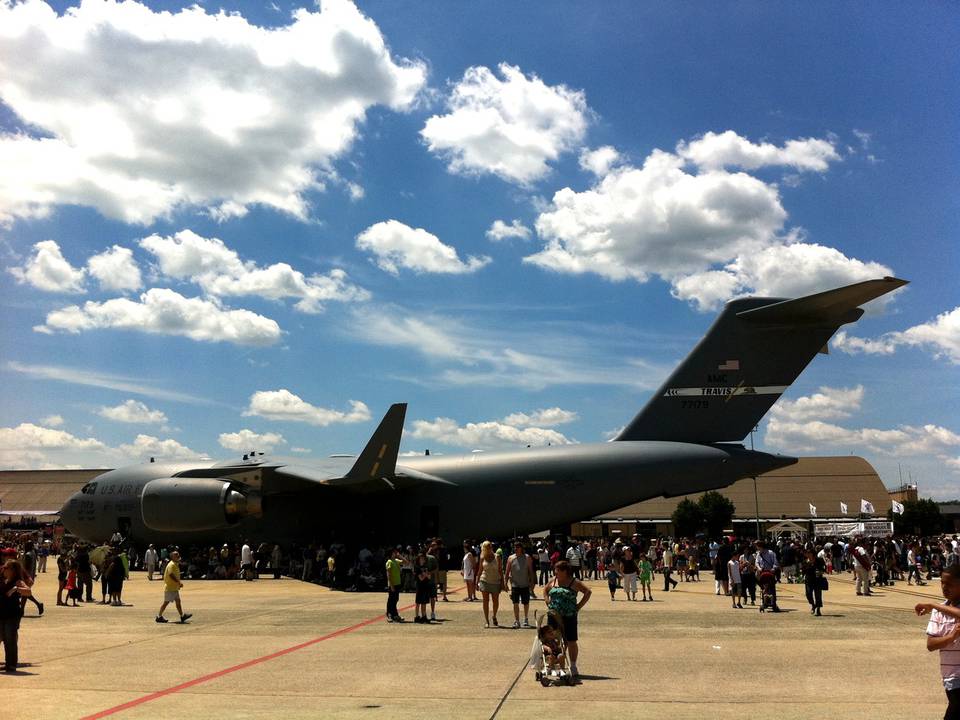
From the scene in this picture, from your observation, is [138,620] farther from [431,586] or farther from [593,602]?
[593,602]

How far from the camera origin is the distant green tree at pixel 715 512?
201ft

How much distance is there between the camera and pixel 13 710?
696cm

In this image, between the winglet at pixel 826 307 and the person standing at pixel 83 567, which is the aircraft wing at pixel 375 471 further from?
the winglet at pixel 826 307

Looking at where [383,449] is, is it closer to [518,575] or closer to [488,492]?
[488,492]

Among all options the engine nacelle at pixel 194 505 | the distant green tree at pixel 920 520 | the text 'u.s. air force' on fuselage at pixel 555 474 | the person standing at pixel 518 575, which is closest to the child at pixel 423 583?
the person standing at pixel 518 575

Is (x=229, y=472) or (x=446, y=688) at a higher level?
(x=229, y=472)

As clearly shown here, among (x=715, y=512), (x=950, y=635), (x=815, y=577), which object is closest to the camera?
(x=950, y=635)

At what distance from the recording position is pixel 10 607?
29.5ft

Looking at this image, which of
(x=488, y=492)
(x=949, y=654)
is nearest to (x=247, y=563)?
(x=488, y=492)

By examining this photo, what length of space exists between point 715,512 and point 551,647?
56.7 metres

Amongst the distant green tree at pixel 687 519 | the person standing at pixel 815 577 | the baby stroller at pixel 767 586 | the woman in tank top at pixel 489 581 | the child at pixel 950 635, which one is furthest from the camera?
the distant green tree at pixel 687 519

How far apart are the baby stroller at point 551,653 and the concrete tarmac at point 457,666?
0.56 ft

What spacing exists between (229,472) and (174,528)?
2197 millimetres

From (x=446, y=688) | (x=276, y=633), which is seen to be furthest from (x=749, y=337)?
(x=446, y=688)
